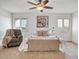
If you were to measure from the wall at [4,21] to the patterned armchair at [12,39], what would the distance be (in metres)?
0.96

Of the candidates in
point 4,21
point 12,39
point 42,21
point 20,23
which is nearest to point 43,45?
point 12,39

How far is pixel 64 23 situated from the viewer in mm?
11766

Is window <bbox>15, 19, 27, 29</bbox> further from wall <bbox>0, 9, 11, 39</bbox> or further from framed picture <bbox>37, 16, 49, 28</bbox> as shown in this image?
framed picture <bbox>37, 16, 49, 28</bbox>

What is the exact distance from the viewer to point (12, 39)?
836 cm

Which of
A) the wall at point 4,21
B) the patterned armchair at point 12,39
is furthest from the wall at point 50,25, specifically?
the patterned armchair at point 12,39

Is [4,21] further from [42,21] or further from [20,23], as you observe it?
[42,21]

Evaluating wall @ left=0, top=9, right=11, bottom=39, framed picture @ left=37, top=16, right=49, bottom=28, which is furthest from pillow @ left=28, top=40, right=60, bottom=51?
framed picture @ left=37, top=16, right=49, bottom=28

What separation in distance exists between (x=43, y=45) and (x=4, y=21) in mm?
4122

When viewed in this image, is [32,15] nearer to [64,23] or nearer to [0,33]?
[64,23]

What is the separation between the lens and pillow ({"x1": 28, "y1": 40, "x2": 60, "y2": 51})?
23.3 feet

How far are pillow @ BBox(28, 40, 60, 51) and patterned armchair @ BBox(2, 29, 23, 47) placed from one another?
1.66 meters

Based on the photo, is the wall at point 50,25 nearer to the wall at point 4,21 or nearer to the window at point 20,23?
the window at point 20,23

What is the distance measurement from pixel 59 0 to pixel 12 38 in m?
3.74

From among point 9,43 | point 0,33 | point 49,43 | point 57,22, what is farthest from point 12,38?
point 57,22
